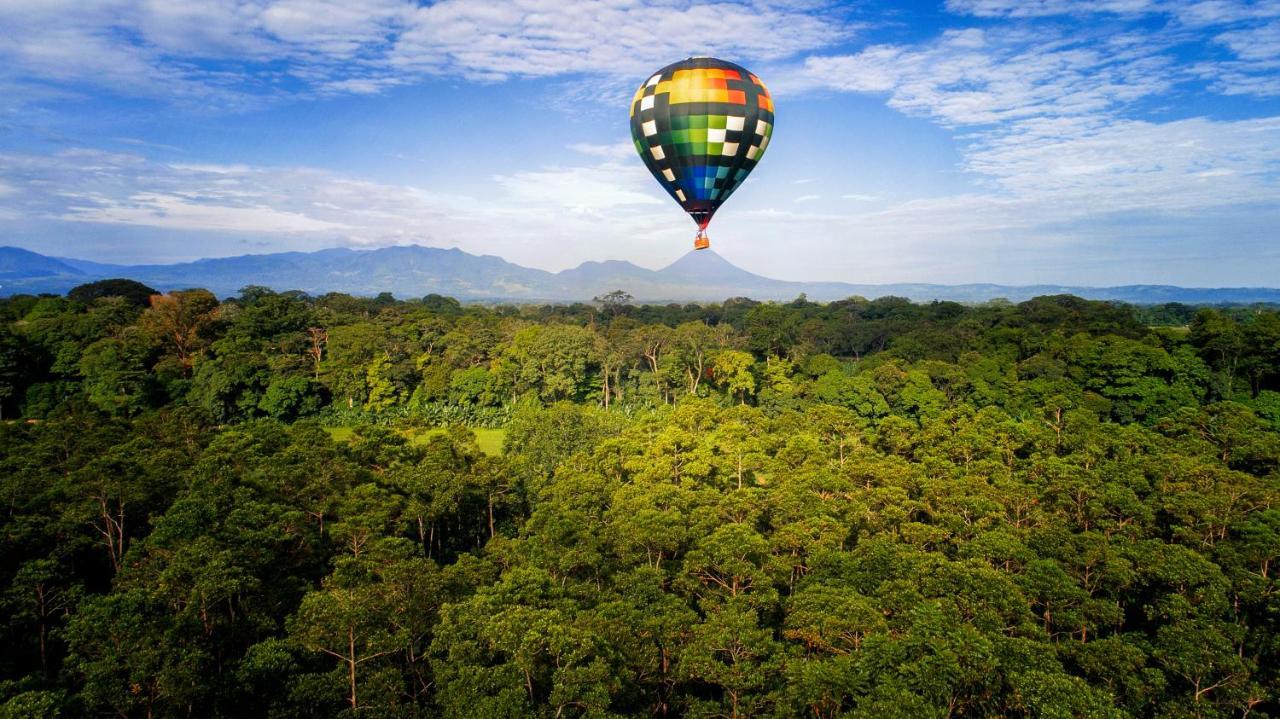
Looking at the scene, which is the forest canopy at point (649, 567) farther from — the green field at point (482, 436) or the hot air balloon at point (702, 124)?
the hot air balloon at point (702, 124)

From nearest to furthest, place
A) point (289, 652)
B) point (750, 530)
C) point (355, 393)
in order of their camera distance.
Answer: point (289, 652) → point (750, 530) → point (355, 393)

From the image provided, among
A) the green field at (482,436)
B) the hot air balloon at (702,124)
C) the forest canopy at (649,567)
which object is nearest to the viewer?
the forest canopy at (649,567)

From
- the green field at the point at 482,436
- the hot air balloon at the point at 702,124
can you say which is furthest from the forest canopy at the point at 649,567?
the hot air balloon at the point at 702,124

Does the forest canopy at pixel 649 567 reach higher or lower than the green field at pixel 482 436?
higher

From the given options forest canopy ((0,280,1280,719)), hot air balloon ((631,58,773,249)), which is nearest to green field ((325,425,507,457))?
forest canopy ((0,280,1280,719))

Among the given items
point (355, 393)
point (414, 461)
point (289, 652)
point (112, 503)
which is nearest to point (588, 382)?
point (355, 393)

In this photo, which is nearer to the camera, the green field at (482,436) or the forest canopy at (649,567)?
the forest canopy at (649,567)

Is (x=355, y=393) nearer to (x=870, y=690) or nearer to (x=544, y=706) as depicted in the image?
(x=544, y=706)
